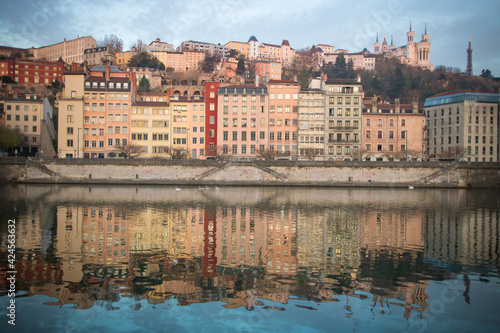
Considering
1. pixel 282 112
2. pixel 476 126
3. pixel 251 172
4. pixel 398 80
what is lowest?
pixel 251 172

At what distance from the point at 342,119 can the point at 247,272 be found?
197 feet

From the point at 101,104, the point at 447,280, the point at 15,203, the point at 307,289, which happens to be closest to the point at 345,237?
the point at 447,280

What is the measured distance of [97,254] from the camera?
59.6ft

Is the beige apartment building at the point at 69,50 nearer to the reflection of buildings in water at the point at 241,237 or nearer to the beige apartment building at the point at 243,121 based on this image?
the beige apartment building at the point at 243,121

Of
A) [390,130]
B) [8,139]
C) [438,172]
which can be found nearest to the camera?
[438,172]

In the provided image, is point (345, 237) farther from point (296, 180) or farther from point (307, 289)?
point (296, 180)

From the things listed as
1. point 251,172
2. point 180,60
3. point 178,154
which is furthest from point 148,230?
point 180,60

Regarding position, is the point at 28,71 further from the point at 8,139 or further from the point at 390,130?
the point at 390,130

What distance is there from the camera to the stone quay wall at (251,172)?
189 feet

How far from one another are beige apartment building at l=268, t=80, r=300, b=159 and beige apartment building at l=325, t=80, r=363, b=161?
549 centimetres

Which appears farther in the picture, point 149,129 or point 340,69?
point 340,69

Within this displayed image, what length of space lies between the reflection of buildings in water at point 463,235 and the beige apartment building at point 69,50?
15126cm

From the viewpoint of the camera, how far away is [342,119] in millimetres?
72438

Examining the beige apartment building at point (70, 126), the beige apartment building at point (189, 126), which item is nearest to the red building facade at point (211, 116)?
the beige apartment building at point (189, 126)
